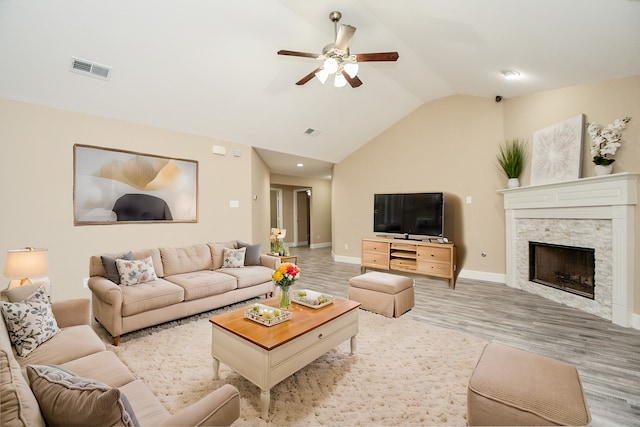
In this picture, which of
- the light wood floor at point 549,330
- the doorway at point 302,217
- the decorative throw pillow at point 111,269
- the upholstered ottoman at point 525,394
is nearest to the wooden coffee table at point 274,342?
the upholstered ottoman at point 525,394

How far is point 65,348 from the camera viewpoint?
6.04 feet

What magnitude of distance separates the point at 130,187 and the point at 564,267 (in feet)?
20.9

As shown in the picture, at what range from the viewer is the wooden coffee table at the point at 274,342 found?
185 centimetres

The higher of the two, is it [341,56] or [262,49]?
[262,49]

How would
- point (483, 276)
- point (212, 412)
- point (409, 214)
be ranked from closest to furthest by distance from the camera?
point (212, 412) → point (483, 276) → point (409, 214)

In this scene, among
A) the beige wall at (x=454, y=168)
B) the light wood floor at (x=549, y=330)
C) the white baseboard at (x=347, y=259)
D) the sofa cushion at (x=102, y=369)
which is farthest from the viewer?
the white baseboard at (x=347, y=259)

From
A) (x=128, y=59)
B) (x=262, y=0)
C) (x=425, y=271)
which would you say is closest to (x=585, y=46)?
(x=262, y=0)

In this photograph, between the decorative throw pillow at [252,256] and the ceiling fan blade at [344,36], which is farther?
the decorative throw pillow at [252,256]

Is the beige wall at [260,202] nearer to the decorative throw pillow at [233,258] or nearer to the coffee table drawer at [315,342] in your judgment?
the decorative throw pillow at [233,258]

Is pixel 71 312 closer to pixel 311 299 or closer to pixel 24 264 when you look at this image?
pixel 24 264

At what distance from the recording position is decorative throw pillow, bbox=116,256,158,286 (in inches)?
124

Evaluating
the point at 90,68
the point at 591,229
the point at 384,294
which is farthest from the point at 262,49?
the point at 591,229

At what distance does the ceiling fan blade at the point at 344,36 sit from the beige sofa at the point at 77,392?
281cm

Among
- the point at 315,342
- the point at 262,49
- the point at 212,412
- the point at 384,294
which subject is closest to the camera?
the point at 212,412
